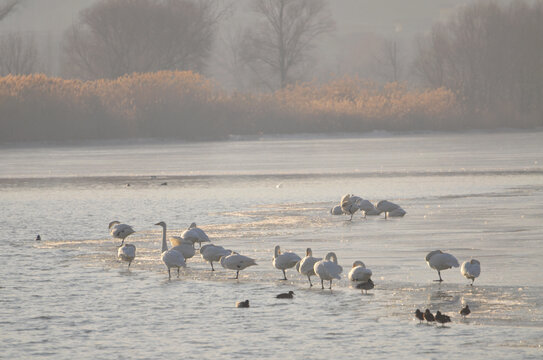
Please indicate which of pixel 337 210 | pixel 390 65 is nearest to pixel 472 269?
pixel 337 210

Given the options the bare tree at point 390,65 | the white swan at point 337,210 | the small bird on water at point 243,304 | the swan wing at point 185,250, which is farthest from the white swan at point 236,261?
the bare tree at point 390,65

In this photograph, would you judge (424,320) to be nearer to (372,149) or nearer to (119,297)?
(119,297)

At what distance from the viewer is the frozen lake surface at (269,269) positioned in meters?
8.18

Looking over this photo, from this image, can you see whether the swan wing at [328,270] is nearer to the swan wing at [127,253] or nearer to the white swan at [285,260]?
the white swan at [285,260]

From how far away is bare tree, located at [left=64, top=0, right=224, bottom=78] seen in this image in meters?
67.9

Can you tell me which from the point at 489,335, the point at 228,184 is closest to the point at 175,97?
the point at 228,184

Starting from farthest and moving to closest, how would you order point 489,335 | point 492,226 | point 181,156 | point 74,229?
1. point 181,156
2. point 74,229
3. point 492,226
4. point 489,335

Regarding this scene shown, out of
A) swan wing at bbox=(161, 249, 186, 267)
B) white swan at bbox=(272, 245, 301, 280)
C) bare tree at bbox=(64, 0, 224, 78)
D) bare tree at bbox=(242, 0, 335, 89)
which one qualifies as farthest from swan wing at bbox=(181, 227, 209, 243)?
bare tree at bbox=(242, 0, 335, 89)

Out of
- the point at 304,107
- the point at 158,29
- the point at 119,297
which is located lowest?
the point at 119,297

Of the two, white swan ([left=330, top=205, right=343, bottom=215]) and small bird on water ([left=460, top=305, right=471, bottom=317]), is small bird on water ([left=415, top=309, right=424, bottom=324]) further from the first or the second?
white swan ([left=330, top=205, right=343, bottom=215])

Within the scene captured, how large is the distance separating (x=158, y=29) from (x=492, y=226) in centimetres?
5689

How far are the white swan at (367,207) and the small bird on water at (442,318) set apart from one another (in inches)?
327

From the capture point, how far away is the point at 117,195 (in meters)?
22.6

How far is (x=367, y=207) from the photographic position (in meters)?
16.9
